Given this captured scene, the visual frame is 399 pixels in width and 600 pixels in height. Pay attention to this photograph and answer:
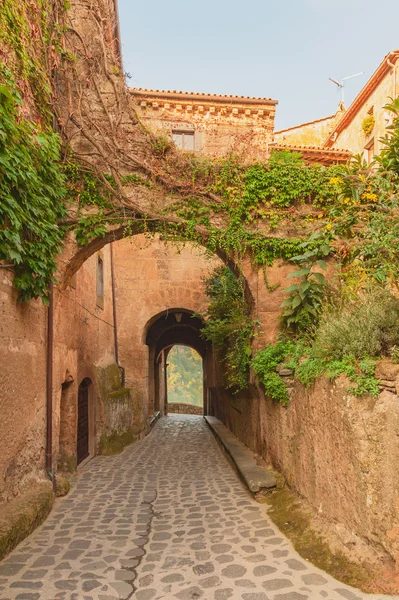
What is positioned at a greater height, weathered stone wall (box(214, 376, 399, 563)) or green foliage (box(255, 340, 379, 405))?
green foliage (box(255, 340, 379, 405))

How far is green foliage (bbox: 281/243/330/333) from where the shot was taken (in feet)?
18.8

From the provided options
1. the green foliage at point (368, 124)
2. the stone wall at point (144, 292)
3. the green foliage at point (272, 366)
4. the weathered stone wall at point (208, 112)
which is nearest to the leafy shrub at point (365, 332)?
the green foliage at point (272, 366)

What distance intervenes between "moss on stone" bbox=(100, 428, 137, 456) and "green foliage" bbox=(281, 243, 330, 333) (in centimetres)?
502

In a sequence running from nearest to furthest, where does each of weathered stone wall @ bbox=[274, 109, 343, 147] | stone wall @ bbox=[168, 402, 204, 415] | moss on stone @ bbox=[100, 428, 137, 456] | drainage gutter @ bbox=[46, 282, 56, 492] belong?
Result: 1. drainage gutter @ bbox=[46, 282, 56, 492]
2. moss on stone @ bbox=[100, 428, 137, 456]
3. weathered stone wall @ bbox=[274, 109, 343, 147]
4. stone wall @ bbox=[168, 402, 204, 415]

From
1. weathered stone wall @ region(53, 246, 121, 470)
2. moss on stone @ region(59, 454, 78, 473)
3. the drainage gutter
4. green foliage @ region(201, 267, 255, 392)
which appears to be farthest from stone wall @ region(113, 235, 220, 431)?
the drainage gutter

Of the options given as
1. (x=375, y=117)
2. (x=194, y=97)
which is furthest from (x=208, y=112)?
(x=375, y=117)

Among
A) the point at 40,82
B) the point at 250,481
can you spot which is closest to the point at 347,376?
the point at 250,481

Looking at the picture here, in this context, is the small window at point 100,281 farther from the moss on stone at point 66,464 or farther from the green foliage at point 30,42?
the green foliage at point 30,42

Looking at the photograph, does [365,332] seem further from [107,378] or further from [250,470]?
[107,378]

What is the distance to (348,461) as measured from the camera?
3416 millimetres

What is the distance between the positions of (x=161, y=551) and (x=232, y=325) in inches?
150

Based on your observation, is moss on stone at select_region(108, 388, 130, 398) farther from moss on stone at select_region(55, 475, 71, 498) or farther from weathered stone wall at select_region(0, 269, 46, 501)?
weathered stone wall at select_region(0, 269, 46, 501)

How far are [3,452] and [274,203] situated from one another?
5.04 metres

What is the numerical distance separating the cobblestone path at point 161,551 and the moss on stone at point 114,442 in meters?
2.34
